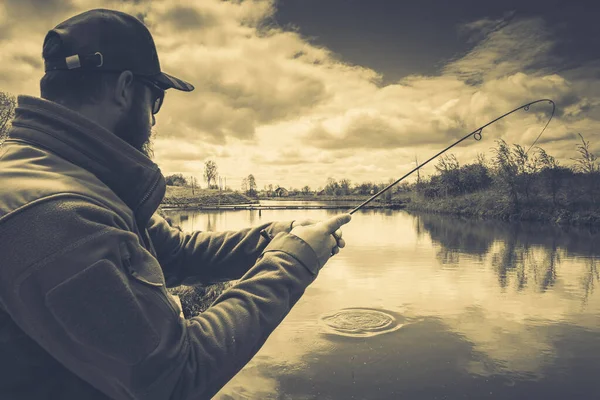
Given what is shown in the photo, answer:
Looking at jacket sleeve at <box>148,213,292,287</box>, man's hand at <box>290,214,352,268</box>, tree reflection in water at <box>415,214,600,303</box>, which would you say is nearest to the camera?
man's hand at <box>290,214,352,268</box>

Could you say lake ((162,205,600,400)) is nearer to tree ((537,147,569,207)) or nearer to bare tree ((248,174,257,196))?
tree ((537,147,569,207))

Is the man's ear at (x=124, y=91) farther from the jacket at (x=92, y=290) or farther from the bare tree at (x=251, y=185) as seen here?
the bare tree at (x=251, y=185)

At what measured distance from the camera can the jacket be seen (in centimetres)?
110

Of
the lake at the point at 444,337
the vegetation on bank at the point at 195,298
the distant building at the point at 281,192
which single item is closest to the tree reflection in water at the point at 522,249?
the lake at the point at 444,337

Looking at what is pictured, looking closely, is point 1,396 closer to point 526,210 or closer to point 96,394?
point 96,394

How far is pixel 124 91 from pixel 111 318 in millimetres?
825

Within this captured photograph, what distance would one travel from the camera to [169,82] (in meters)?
1.73

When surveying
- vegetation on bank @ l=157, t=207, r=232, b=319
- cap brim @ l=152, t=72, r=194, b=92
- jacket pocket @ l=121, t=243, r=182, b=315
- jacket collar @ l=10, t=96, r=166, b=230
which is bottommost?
vegetation on bank @ l=157, t=207, r=232, b=319

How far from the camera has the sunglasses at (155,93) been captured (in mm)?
1617

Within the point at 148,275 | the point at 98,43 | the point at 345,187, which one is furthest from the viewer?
the point at 345,187

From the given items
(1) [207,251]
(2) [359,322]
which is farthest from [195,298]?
(1) [207,251]

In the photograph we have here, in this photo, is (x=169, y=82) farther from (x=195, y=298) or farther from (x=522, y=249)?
(x=522, y=249)

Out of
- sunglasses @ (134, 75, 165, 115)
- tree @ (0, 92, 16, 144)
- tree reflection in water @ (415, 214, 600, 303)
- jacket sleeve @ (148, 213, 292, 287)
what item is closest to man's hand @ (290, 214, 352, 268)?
jacket sleeve @ (148, 213, 292, 287)

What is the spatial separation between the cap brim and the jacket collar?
333 mm
